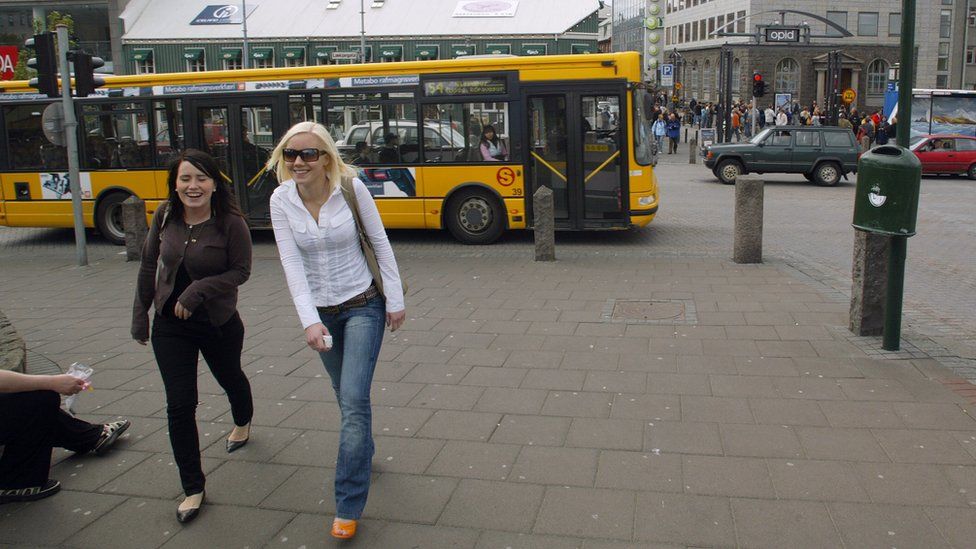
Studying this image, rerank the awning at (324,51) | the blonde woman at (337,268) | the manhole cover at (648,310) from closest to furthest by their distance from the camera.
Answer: the blonde woman at (337,268)
the manhole cover at (648,310)
the awning at (324,51)

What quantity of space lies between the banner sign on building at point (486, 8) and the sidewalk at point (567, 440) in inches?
1553

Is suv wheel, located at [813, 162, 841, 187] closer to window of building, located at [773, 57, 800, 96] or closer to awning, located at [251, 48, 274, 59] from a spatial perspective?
awning, located at [251, 48, 274, 59]

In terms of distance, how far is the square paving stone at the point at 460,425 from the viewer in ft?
15.7

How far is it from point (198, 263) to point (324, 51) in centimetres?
4356

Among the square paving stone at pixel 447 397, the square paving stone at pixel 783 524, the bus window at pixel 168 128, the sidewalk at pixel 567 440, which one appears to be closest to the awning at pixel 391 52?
the bus window at pixel 168 128

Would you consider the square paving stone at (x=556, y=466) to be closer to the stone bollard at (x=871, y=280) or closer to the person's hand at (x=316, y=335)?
the person's hand at (x=316, y=335)

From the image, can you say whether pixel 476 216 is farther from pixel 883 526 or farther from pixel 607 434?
pixel 883 526

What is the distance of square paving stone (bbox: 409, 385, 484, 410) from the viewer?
5318 millimetres

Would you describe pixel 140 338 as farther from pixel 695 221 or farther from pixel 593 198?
pixel 695 221

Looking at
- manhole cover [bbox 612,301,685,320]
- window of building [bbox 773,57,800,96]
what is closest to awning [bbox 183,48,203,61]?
manhole cover [bbox 612,301,685,320]

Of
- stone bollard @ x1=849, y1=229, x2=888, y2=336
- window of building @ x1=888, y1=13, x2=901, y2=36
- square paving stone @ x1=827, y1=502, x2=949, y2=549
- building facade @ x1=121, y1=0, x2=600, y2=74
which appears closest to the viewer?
square paving stone @ x1=827, y1=502, x2=949, y2=549

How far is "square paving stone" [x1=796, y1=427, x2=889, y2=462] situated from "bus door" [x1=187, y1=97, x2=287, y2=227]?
10.4m

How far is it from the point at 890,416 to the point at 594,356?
211cm

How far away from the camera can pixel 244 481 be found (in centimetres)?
423
